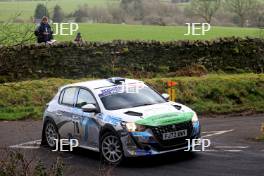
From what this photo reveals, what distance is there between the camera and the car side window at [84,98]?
46.9ft

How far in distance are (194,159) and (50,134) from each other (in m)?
4.04

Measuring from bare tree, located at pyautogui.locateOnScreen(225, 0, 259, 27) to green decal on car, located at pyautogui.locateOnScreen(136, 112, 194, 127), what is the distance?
2648cm

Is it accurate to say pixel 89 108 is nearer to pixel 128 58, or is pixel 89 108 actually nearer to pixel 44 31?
pixel 44 31

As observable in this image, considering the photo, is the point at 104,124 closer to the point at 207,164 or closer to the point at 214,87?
the point at 207,164

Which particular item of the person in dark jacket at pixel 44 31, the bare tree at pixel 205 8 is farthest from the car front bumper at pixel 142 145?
the bare tree at pixel 205 8

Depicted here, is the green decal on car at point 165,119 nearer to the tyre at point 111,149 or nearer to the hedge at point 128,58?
the tyre at point 111,149

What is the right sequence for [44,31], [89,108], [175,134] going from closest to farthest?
[175,134], [89,108], [44,31]

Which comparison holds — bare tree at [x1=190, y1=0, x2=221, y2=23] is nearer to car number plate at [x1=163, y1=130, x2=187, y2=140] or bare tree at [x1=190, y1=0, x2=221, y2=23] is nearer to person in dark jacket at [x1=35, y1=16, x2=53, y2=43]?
person in dark jacket at [x1=35, y1=16, x2=53, y2=43]

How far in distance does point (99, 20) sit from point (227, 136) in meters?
25.8

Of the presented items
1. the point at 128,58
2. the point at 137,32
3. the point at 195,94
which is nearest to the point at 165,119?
the point at 195,94

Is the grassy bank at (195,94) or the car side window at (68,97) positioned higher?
the car side window at (68,97)

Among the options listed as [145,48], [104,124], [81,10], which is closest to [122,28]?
[81,10]

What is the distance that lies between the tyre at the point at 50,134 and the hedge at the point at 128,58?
954cm

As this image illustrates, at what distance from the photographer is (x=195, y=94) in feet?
74.2
